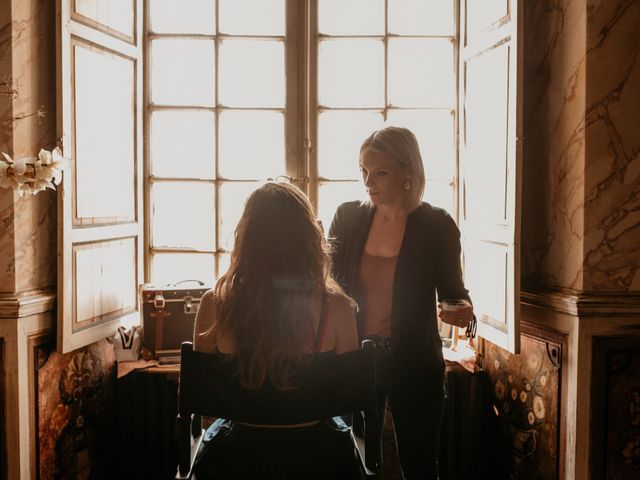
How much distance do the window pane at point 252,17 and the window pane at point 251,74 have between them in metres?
0.06

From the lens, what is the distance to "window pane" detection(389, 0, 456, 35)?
3250 millimetres

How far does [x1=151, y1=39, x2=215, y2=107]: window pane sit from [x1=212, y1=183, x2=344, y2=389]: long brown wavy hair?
172 cm

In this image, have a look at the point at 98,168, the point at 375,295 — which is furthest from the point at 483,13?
the point at 98,168

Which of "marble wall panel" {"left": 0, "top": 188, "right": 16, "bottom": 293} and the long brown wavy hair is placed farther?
"marble wall panel" {"left": 0, "top": 188, "right": 16, "bottom": 293}

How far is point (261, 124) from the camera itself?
327 centimetres

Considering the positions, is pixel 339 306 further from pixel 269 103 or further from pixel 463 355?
pixel 269 103

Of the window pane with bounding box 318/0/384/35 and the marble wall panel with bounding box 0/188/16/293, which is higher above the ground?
the window pane with bounding box 318/0/384/35

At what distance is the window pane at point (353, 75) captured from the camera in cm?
327

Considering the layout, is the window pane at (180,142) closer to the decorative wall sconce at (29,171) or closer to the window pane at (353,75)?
the window pane at (353,75)

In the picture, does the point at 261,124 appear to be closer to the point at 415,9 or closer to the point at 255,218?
the point at 415,9

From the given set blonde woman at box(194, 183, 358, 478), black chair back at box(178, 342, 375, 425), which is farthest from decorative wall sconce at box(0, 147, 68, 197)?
Result: black chair back at box(178, 342, 375, 425)

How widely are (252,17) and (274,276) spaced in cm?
199

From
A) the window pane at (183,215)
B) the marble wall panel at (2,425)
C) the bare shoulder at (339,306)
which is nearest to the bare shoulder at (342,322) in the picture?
the bare shoulder at (339,306)

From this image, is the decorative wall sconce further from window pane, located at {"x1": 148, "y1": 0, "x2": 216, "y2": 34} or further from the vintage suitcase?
window pane, located at {"x1": 148, "y1": 0, "x2": 216, "y2": 34}
